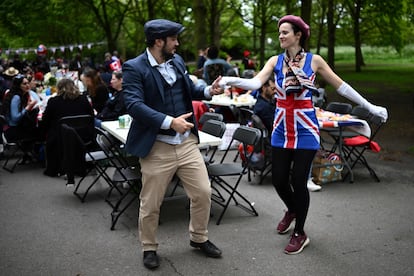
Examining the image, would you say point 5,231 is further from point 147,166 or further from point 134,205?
point 147,166

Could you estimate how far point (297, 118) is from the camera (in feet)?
13.9

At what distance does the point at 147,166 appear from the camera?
3.94 metres

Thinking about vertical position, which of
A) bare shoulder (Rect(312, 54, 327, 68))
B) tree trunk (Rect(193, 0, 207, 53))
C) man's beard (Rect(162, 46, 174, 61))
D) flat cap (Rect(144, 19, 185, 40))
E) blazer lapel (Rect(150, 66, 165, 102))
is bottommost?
blazer lapel (Rect(150, 66, 165, 102))

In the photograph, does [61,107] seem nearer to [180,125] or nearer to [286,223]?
[286,223]

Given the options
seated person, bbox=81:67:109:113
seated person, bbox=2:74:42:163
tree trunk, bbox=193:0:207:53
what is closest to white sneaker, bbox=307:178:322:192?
seated person, bbox=81:67:109:113

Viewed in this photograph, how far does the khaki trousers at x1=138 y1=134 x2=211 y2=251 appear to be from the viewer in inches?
154

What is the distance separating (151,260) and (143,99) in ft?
4.57

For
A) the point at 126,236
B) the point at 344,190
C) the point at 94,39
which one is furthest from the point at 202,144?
the point at 94,39

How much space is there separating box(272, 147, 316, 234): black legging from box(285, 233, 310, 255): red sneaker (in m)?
0.05

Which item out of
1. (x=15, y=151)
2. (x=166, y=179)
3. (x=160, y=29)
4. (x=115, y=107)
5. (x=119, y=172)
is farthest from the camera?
(x=15, y=151)

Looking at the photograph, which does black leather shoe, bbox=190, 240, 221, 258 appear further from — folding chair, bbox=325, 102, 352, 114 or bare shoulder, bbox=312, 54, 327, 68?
folding chair, bbox=325, 102, 352, 114

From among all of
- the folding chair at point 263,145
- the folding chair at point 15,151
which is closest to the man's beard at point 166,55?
the folding chair at point 263,145

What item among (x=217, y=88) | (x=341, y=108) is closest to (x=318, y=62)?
(x=217, y=88)

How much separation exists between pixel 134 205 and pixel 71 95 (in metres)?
2.08
